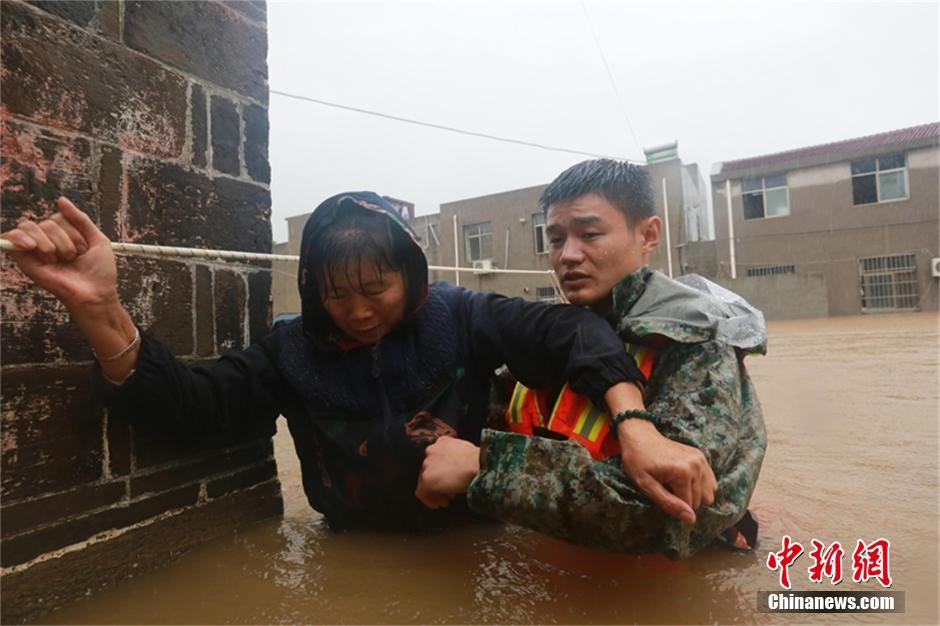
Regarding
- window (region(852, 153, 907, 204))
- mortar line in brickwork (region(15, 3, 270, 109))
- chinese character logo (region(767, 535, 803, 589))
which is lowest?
chinese character logo (region(767, 535, 803, 589))

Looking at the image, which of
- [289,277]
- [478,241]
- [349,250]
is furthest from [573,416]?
[289,277]

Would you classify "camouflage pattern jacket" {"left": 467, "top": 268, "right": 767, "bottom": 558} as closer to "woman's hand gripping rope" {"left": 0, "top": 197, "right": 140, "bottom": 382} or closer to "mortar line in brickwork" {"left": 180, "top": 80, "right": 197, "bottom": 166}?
"woman's hand gripping rope" {"left": 0, "top": 197, "right": 140, "bottom": 382}

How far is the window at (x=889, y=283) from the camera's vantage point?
14.9 metres

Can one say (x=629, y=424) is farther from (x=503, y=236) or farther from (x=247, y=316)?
(x=503, y=236)

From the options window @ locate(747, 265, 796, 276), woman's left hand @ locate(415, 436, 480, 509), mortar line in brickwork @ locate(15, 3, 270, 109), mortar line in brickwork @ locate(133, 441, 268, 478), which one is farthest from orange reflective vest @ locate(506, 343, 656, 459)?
window @ locate(747, 265, 796, 276)

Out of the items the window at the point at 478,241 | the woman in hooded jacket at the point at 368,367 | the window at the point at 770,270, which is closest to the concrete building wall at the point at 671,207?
the window at the point at 770,270

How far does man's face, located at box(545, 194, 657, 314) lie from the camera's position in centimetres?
178

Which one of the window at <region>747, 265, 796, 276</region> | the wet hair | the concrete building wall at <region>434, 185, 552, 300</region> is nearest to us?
the wet hair

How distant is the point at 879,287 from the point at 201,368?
17.8 metres

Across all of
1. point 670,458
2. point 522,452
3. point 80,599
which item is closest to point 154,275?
point 80,599

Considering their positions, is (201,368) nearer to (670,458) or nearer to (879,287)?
(670,458)

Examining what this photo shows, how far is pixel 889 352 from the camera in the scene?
22.7 feet

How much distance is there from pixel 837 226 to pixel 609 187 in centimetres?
1698

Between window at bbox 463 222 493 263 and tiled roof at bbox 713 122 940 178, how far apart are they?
7.50 metres
